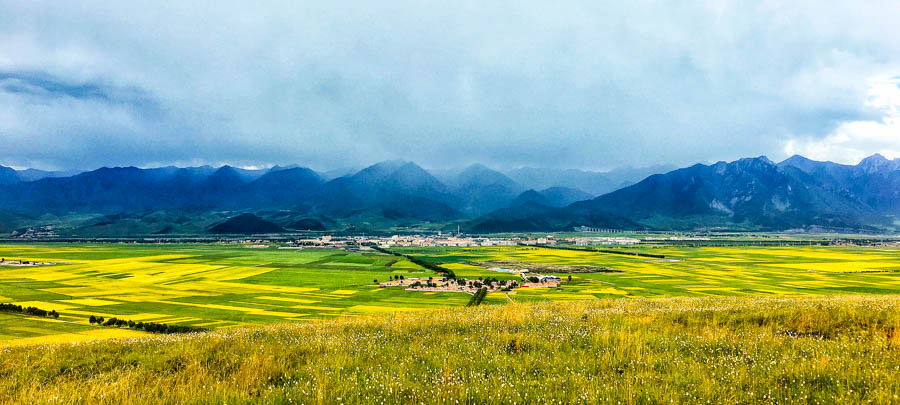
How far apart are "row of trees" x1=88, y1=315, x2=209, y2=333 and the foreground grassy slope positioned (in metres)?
31.6

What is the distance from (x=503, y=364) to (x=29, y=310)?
213ft

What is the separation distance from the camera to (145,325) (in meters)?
39.1

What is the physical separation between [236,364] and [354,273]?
86559 mm

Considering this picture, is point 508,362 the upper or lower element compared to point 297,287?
upper

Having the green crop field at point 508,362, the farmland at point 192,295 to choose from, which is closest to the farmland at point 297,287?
the farmland at point 192,295

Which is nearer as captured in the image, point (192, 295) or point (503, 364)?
point (503, 364)

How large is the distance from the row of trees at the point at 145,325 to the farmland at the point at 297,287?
1094 millimetres

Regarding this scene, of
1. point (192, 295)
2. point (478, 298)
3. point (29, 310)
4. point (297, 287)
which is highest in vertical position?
point (29, 310)

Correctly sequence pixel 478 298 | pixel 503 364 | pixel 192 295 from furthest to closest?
pixel 192 295 → pixel 478 298 → pixel 503 364

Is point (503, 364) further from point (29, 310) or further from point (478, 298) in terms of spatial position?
point (29, 310)

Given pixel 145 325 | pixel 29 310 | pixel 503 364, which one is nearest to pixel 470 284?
pixel 145 325

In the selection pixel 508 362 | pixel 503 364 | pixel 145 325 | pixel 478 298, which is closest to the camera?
pixel 503 364

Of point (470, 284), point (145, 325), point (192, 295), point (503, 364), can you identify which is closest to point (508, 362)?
point (503, 364)

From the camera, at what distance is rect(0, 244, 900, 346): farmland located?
45156mm
